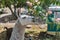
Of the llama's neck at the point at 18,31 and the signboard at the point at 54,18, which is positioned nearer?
the llama's neck at the point at 18,31

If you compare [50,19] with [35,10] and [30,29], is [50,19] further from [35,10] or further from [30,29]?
[35,10]

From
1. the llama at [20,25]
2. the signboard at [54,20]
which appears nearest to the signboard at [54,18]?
the signboard at [54,20]

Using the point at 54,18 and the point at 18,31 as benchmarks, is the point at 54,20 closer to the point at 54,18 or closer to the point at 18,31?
the point at 54,18

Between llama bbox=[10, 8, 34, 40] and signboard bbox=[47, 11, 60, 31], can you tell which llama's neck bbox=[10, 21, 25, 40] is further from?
signboard bbox=[47, 11, 60, 31]

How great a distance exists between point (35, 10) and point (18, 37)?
640 mm

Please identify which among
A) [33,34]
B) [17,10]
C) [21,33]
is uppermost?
[17,10]

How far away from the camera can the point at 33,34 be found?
4.21 metres

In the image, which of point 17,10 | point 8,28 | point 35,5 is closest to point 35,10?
point 35,5

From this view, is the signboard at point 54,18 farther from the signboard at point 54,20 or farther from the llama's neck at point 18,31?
the llama's neck at point 18,31

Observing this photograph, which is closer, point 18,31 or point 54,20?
point 18,31

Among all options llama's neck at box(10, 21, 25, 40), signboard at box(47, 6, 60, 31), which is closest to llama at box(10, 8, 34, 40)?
llama's neck at box(10, 21, 25, 40)

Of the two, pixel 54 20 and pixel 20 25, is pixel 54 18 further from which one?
pixel 20 25

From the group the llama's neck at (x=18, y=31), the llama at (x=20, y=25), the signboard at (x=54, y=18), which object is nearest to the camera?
the llama at (x=20, y=25)

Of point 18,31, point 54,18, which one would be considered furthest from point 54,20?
point 18,31
